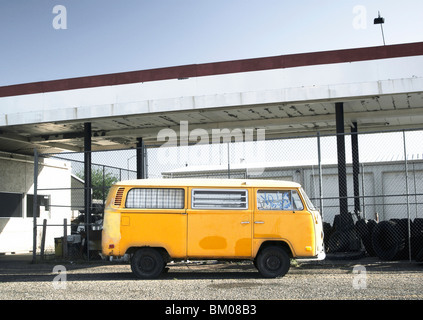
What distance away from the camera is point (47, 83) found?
18781 mm

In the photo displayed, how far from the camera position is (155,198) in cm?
1222

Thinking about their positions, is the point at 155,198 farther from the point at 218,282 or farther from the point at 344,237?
the point at 344,237

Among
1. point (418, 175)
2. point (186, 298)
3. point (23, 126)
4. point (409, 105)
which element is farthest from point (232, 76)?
point (418, 175)

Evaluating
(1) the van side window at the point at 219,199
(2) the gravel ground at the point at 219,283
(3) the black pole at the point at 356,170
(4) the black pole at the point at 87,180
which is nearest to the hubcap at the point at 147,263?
(2) the gravel ground at the point at 219,283

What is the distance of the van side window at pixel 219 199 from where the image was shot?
1211cm

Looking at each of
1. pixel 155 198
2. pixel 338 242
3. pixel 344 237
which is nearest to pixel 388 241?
pixel 344 237

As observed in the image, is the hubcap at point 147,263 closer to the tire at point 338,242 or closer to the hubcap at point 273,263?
the hubcap at point 273,263

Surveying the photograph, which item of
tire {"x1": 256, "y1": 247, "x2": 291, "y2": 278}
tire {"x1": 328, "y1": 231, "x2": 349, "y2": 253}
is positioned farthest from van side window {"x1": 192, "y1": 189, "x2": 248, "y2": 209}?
tire {"x1": 328, "y1": 231, "x2": 349, "y2": 253}

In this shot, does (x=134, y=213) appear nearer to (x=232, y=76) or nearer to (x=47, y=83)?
(x=232, y=76)

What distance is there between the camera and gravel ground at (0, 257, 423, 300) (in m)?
9.24

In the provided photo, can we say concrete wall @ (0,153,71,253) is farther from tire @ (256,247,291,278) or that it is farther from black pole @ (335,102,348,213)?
tire @ (256,247,291,278)

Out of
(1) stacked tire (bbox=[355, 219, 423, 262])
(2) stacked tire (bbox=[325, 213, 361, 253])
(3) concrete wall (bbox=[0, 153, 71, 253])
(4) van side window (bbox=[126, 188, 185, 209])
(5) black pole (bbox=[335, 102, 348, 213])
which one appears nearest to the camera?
(4) van side window (bbox=[126, 188, 185, 209])

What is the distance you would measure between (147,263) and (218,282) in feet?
6.02

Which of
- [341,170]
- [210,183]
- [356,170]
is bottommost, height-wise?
[210,183]
